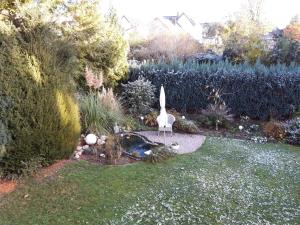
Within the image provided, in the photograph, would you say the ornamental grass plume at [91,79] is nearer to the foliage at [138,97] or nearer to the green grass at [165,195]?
the foliage at [138,97]

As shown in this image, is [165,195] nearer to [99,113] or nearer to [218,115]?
[99,113]

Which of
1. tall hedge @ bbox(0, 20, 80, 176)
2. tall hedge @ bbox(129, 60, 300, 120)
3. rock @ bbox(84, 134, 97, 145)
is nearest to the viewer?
tall hedge @ bbox(0, 20, 80, 176)

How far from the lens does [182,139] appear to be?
23.0ft

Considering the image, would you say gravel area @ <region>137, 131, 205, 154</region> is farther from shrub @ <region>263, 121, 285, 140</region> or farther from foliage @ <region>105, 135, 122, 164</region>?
shrub @ <region>263, 121, 285, 140</region>

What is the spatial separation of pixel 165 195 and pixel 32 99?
2.43 metres

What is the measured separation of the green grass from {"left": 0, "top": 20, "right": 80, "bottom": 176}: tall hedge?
0.44m

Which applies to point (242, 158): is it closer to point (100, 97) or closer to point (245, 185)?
point (245, 185)

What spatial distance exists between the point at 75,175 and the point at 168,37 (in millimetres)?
12305

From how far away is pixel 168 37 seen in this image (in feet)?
51.3

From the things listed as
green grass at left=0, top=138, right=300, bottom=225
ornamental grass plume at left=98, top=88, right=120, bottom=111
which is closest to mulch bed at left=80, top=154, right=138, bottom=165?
green grass at left=0, top=138, right=300, bottom=225

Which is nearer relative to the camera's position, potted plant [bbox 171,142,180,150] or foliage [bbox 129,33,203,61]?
potted plant [bbox 171,142,180,150]

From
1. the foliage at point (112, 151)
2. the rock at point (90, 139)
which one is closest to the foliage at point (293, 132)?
the foliage at point (112, 151)

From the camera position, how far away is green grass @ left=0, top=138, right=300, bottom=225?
3.67 m

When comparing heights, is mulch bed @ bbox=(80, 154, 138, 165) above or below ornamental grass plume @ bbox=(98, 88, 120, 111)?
below
